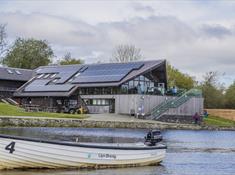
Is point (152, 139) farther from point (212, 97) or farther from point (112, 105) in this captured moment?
point (212, 97)

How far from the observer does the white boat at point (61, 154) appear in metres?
23.9

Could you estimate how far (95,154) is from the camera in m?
25.5

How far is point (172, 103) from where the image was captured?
75.9 meters

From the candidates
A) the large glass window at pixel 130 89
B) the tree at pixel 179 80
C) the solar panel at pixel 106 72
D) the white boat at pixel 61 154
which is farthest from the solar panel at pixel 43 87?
the white boat at pixel 61 154

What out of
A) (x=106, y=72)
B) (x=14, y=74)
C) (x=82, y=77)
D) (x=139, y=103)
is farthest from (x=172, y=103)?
(x=14, y=74)

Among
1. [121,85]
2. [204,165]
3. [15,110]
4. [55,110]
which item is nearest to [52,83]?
[55,110]

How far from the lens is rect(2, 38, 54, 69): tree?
118 m

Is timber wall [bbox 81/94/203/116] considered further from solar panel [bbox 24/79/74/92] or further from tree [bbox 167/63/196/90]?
tree [bbox 167/63/196/90]

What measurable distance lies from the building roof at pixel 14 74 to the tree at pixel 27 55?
82.5 feet

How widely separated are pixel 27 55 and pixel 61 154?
97120mm

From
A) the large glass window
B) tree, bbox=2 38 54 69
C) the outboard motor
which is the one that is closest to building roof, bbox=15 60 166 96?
the large glass window

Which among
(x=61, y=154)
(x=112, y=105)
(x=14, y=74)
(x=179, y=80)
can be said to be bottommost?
(x=61, y=154)

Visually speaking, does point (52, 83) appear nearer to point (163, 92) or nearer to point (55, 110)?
point (55, 110)

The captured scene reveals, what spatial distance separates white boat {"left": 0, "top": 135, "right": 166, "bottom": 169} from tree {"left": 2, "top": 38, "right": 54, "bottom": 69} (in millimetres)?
94098
